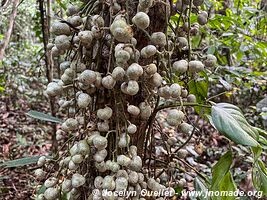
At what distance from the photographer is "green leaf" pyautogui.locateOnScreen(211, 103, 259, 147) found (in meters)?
0.58

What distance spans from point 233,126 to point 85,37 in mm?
321

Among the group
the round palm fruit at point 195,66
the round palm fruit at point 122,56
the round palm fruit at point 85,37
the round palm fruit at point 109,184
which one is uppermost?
the round palm fruit at point 85,37

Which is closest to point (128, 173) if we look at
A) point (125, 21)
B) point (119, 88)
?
point (119, 88)

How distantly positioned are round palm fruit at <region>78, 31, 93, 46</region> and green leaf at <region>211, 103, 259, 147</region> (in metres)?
0.28

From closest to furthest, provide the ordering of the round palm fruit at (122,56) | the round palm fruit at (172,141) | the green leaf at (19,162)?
the round palm fruit at (122,56) < the round palm fruit at (172,141) < the green leaf at (19,162)

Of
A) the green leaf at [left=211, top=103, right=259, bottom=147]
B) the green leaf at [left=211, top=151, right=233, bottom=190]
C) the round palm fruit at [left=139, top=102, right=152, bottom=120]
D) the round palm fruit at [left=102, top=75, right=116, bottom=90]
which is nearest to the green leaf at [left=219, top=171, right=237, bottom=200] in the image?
the green leaf at [left=211, top=151, right=233, bottom=190]

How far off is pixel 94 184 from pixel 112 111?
0.15m

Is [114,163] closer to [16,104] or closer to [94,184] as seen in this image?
[94,184]

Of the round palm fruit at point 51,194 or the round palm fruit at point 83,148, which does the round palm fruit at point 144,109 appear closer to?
the round palm fruit at point 83,148

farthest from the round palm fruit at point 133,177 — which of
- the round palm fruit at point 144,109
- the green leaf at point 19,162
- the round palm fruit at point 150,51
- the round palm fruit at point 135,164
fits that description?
the green leaf at point 19,162

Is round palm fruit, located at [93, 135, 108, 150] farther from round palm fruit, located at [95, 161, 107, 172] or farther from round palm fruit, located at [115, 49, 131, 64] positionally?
round palm fruit, located at [115, 49, 131, 64]

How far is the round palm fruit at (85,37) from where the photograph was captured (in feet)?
1.80

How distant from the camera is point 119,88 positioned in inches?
23.9

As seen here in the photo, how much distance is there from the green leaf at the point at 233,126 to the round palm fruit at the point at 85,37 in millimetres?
285
